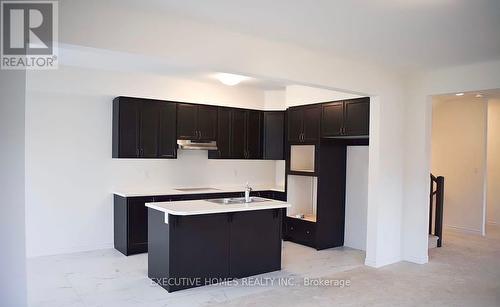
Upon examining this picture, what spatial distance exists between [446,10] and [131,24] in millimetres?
2598

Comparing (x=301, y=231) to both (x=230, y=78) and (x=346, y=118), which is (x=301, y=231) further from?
(x=230, y=78)

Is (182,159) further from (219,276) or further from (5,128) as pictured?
(5,128)

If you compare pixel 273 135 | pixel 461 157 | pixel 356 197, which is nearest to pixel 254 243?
pixel 356 197

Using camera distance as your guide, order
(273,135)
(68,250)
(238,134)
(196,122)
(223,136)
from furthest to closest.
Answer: (273,135) < (238,134) < (223,136) < (196,122) < (68,250)

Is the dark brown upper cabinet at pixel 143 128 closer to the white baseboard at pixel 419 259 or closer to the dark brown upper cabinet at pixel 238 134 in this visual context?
the dark brown upper cabinet at pixel 238 134

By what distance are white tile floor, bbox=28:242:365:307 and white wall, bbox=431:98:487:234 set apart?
335 cm

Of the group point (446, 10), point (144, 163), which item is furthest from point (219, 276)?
point (446, 10)

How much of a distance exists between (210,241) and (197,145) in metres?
2.30

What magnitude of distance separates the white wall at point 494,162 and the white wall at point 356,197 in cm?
409

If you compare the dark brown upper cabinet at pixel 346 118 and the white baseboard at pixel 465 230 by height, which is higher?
the dark brown upper cabinet at pixel 346 118

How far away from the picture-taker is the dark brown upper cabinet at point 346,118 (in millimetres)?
5480

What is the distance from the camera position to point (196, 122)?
6.39m

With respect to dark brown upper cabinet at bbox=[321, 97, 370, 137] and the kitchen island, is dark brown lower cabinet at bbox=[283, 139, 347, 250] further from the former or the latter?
the kitchen island

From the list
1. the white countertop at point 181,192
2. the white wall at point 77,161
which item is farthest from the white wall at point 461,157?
the white wall at point 77,161
